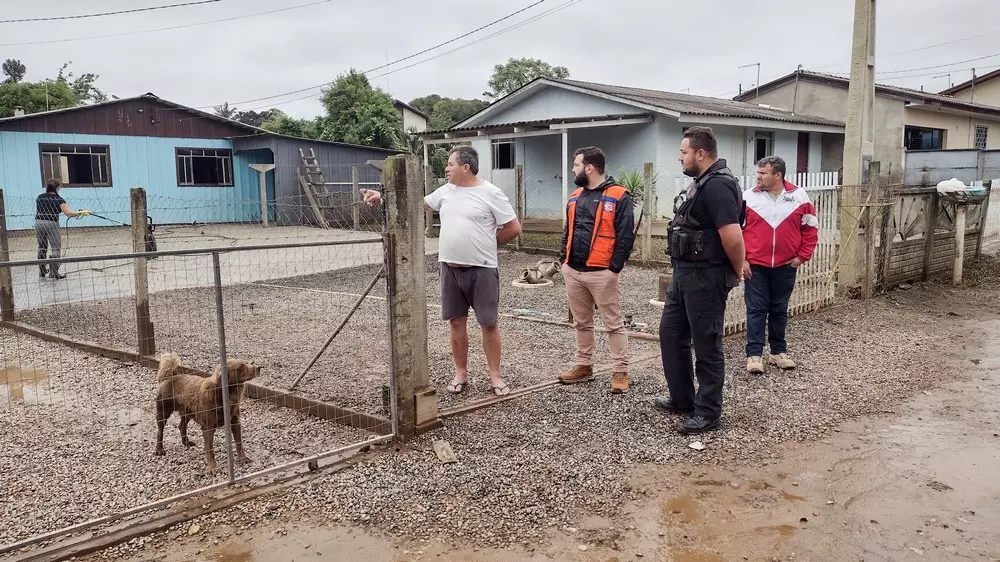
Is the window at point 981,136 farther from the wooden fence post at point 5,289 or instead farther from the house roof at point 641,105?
the wooden fence post at point 5,289

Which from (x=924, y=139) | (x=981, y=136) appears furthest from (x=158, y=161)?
(x=981, y=136)

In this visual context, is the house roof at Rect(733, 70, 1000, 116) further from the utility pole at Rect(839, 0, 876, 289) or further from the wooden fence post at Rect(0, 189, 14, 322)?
the wooden fence post at Rect(0, 189, 14, 322)

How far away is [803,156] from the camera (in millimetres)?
23453

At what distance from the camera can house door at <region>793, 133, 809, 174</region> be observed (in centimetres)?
2327

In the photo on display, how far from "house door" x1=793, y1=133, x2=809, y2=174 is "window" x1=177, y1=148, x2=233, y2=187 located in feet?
63.7

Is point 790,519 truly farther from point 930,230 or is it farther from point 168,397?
point 930,230

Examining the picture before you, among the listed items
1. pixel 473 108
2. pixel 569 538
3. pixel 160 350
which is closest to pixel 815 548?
pixel 569 538

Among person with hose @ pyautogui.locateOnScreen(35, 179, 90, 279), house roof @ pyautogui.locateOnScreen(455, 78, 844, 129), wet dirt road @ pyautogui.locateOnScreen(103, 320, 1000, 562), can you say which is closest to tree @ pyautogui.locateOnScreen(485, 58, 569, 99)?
house roof @ pyautogui.locateOnScreen(455, 78, 844, 129)

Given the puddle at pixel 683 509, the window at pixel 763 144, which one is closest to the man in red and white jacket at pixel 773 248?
the puddle at pixel 683 509

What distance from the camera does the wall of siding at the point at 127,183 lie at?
2030cm

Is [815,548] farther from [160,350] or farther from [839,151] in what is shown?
[839,151]

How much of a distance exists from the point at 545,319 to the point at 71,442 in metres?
5.06

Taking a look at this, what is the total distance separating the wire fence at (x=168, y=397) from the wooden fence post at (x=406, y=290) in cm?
16

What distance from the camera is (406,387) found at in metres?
4.36
